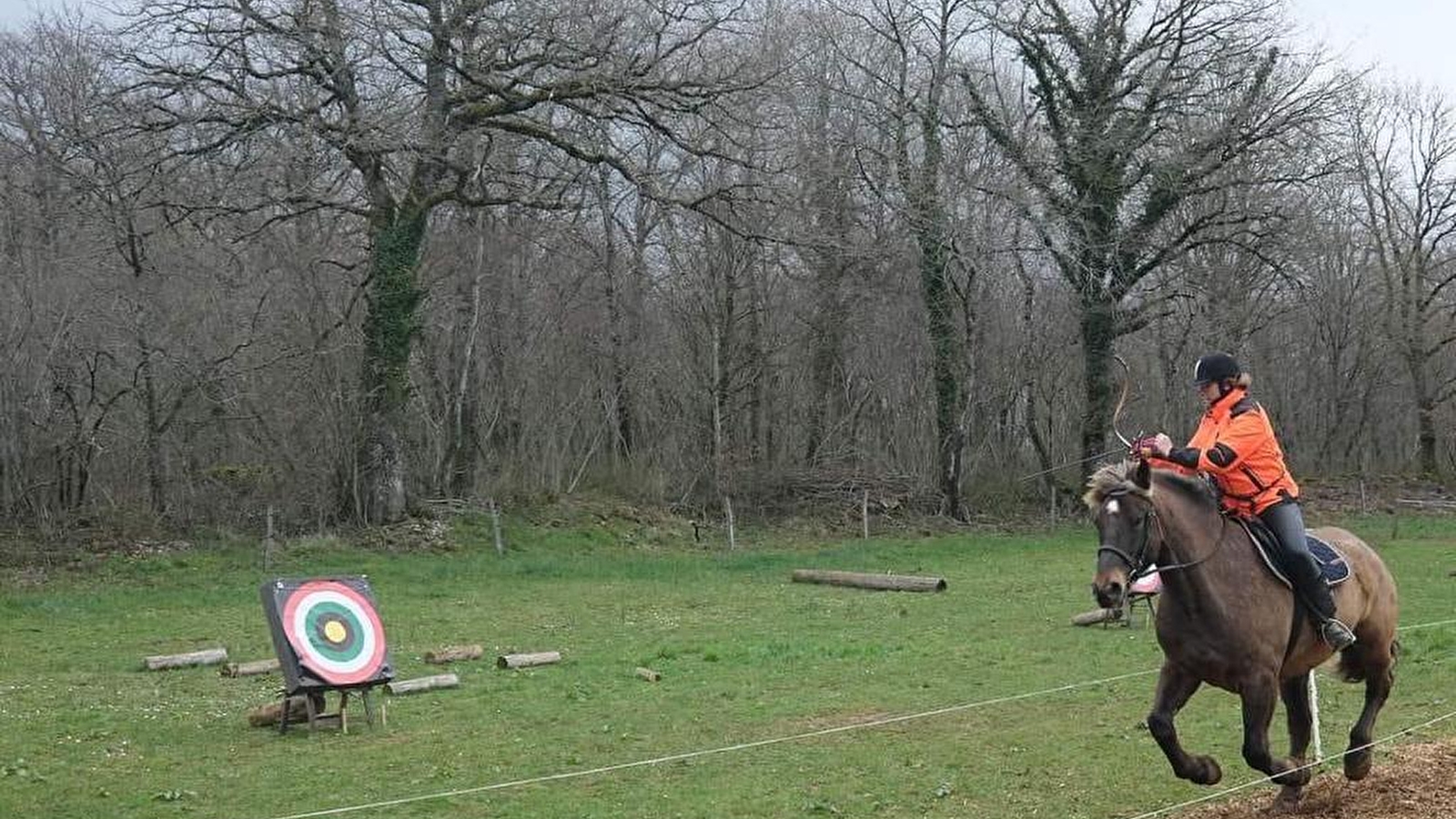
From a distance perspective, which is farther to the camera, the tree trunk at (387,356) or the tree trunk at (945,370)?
the tree trunk at (945,370)

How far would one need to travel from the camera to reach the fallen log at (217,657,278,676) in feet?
52.1

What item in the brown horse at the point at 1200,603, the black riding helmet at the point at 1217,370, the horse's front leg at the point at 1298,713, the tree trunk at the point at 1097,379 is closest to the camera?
the brown horse at the point at 1200,603

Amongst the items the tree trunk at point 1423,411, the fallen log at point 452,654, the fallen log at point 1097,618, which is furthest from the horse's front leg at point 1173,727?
the tree trunk at point 1423,411

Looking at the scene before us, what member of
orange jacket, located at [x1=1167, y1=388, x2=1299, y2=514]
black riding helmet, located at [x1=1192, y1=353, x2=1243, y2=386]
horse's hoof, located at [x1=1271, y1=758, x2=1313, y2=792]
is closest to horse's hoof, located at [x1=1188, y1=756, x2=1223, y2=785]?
horse's hoof, located at [x1=1271, y1=758, x2=1313, y2=792]

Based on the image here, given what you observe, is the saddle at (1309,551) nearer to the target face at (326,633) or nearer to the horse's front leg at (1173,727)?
the horse's front leg at (1173,727)

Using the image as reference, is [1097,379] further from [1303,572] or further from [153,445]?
[1303,572]

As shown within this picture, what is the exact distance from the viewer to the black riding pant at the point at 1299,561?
8602 mm

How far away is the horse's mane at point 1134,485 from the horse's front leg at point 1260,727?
1.11 meters

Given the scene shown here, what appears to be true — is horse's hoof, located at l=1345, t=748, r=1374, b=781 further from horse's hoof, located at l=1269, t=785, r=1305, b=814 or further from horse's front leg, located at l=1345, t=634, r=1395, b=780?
horse's hoof, located at l=1269, t=785, r=1305, b=814

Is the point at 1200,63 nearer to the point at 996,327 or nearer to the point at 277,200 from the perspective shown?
the point at 996,327

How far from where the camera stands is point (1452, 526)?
36.7 metres

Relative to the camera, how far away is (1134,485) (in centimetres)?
807

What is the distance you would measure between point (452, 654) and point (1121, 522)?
417 inches

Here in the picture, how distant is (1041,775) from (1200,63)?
101 feet
